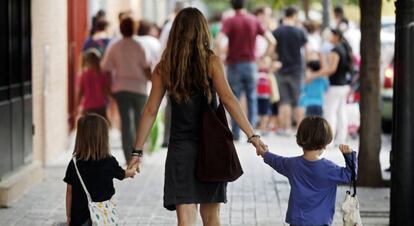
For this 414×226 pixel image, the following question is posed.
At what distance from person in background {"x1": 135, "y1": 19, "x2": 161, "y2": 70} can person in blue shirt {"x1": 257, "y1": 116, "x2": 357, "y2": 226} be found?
7.27 meters

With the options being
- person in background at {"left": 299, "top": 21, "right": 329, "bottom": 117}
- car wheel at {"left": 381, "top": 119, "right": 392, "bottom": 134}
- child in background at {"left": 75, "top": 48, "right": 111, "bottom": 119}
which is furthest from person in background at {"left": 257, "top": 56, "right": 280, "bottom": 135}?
child in background at {"left": 75, "top": 48, "right": 111, "bottom": 119}

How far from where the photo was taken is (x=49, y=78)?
1499 cm

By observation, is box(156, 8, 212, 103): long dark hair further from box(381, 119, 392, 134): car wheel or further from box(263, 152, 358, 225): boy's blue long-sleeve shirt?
box(381, 119, 392, 134): car wheel

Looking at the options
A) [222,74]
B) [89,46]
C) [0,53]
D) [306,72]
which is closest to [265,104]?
[306,72]

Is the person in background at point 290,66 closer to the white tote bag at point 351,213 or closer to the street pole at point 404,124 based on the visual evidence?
the street pole at point 404,124

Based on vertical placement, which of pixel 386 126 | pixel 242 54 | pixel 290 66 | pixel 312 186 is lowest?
pixel 386 126

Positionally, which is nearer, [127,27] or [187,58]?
[187,58]

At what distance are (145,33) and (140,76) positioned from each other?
162cm

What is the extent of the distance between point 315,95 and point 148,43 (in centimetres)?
391

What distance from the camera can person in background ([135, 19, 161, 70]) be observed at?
14.6 m

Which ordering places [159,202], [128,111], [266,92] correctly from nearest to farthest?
1. [159,202]
2. [128,111]
3. [266,92]

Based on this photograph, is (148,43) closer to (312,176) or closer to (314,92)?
(314,92)

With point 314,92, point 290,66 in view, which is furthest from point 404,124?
point 290,66

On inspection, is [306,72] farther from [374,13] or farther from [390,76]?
[374,13]
